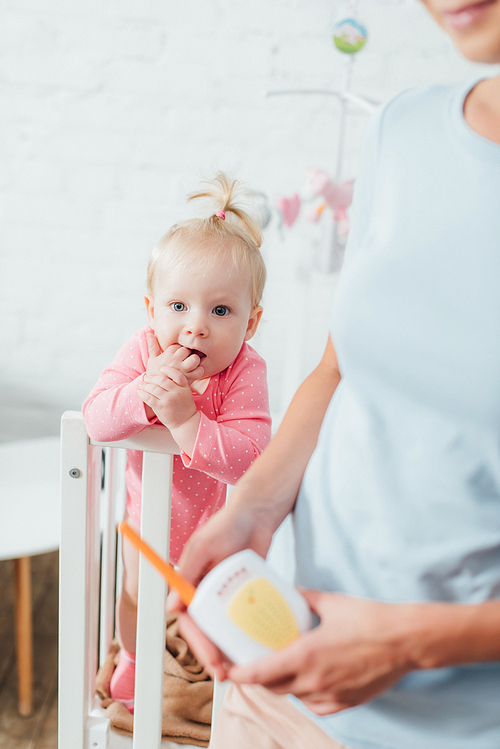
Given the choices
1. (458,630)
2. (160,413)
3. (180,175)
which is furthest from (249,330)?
(180,175)

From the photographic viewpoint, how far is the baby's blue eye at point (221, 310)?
815 millimetres

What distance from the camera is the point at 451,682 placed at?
0.47 meters

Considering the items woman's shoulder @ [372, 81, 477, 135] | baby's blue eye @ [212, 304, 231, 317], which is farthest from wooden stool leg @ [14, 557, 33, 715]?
woman's shoulder @ [372, 81, 477, 135]

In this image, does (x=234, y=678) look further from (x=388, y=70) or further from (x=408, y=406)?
(x=388, y=70)

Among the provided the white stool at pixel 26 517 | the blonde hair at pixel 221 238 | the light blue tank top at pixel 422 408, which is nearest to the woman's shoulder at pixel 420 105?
the light blue tank top at pixel 422 408

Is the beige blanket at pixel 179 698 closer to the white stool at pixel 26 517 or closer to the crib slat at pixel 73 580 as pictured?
the crib slat at pixel 73 580

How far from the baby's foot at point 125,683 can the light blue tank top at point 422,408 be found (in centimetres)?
57

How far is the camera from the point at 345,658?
42 centimetres

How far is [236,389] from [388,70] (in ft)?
4.54

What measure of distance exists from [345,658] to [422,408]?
7.1 inches

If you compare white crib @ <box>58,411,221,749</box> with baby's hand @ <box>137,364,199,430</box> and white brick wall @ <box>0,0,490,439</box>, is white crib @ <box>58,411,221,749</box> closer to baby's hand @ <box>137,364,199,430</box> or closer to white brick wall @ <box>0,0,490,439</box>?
baby's hand @ <box>137,364,199,430</box>

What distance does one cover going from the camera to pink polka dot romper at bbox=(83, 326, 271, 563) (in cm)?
73

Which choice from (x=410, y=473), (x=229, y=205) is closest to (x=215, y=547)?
(x=410, y=473)

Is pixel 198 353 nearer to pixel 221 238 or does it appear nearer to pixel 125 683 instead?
pixel 221 238
